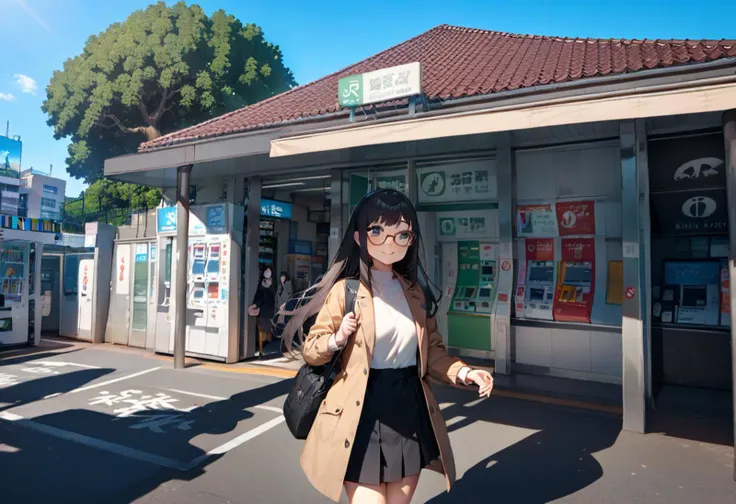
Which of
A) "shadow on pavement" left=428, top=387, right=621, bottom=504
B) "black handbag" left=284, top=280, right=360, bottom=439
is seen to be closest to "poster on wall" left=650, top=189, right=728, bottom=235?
"shadow on pavement" left=428, top=387, right=621, bottom=504

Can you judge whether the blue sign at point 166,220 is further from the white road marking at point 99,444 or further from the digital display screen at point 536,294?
the digital display screen at point 536,294

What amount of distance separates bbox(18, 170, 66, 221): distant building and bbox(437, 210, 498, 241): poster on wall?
39.7 m

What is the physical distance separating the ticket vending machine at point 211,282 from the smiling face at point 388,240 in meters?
6.21

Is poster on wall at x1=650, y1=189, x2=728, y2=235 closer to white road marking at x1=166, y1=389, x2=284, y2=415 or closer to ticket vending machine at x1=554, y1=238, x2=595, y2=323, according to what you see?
ticket vending machine at x1=554, y1=238, x2=595, y2=323

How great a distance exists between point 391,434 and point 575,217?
576 cm

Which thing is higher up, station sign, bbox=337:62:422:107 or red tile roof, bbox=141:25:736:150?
red tile roof, bbox=141:25:736:150

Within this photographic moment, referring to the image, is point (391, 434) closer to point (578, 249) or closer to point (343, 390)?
point (343, 390)

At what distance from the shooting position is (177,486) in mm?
3553

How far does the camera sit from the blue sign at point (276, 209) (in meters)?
8.77

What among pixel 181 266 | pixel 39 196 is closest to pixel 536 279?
pixel 181 266

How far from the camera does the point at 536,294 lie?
7.03 metres

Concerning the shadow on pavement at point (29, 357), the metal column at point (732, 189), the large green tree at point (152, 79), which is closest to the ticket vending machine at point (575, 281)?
the metal column at point (732, 189)

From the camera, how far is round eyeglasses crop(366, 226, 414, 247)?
88.1 inches

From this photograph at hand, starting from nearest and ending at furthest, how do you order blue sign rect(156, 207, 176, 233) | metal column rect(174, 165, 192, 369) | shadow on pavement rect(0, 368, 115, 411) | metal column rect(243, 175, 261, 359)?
shadow on pavement rect(0, 368, 115, 411) → metal column rect(174, 165, 192, 369) → metal column rect(243, 175, 261, 359) → blue sign rect(156, 207, 176, 233)
